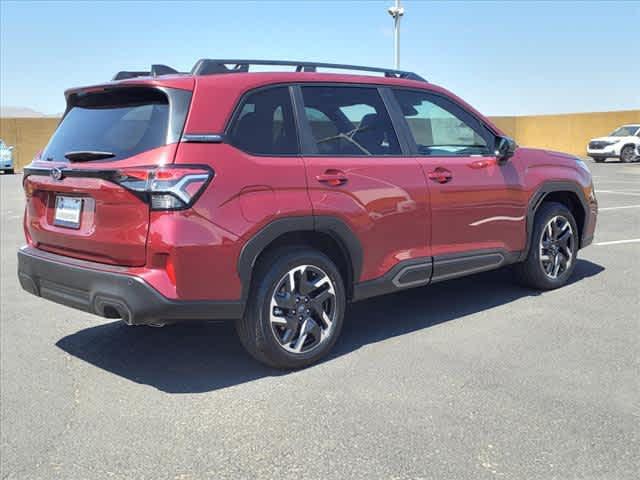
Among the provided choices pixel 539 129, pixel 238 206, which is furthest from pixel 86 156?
pixel 539 129

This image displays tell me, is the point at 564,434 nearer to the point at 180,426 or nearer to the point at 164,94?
the point at 180,426

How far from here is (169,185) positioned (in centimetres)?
355

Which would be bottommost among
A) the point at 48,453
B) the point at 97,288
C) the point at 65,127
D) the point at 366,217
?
the point at 48,453

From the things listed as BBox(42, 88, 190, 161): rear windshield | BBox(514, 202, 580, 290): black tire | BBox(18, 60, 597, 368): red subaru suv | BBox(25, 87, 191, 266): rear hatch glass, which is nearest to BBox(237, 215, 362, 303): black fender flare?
BBox(18, 60, 597, 368): red subaru suv

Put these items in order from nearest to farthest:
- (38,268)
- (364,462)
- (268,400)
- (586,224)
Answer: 1. (364,462)
2. (268,400)
3. (38,268)
4. (586,224)

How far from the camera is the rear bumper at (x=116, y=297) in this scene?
3607 millimetres

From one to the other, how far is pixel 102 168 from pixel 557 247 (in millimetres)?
3932

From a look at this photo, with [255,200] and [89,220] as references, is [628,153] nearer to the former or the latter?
[255,200]

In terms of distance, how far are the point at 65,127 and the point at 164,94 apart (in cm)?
97

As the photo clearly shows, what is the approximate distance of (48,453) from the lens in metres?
A: 3.21

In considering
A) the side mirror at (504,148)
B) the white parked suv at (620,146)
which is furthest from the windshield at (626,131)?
the side mirror at (504,148)

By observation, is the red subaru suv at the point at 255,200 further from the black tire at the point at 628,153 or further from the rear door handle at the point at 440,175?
the black tire at the point at 628,153

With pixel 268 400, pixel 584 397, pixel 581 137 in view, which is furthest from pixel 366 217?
pixel 581 137

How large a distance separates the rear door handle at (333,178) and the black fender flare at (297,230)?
0.21 m
